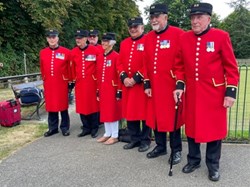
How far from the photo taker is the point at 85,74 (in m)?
6.42

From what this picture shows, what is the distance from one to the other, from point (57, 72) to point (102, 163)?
2274mm

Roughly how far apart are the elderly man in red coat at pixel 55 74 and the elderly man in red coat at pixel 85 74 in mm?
195

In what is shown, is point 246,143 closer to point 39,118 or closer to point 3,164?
point 3,164

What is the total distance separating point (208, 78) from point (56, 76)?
331cm

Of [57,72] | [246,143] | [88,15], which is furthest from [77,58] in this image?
[88,15]

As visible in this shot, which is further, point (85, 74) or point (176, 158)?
point (85, 74)

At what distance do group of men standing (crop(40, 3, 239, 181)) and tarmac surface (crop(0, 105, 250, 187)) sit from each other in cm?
21

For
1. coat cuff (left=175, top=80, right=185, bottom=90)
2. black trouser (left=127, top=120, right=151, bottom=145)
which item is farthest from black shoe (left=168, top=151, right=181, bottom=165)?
coat cuff (left=175, top=80, right=185, bottom=90)

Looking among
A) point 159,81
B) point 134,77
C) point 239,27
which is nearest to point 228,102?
point 159,81

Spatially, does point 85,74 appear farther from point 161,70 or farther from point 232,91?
point 232,91

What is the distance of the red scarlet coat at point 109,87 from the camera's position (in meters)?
6.04

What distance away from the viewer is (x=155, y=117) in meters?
5.08

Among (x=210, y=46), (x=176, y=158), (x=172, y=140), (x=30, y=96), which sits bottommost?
(x=176, y=158)

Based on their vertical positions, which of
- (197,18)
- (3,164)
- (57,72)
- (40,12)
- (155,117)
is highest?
(40,12)
